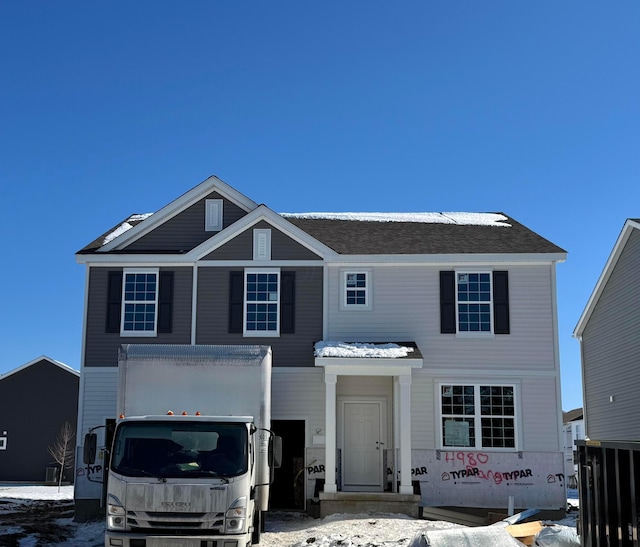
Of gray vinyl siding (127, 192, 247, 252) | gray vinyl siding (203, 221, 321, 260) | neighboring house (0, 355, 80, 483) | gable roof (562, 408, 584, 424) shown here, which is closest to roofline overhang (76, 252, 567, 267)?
gray vinyl siding (203, 221, 321, 260)

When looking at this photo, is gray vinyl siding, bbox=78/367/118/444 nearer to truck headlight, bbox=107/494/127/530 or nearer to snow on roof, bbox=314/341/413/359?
snow on roof, bbox=314/341/413/359

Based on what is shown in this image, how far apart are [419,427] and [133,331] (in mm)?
7232

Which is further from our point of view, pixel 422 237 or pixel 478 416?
pixel 422 237

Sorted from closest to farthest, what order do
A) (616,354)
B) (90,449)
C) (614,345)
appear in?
(90,449) < (616,354) < (614,345)

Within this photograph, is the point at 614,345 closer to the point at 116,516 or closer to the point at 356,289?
the point at 356,289

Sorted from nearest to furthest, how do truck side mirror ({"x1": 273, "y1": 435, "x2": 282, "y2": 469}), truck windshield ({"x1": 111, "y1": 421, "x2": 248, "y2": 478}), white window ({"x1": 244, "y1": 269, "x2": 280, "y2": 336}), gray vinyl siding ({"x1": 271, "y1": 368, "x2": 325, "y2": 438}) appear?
1. truck windshield ({"x1": 111, "y1": 421, "x2": 248, "y2": 478})
2. truck side mirror ({"x1": 273, "y1": 435, "x2": 282, "y2": 469})
3. gray vinyl siding ({"x1": 271, "y1": 368, "x2": 325, "y2": 438})
4. white window ({"x1": 244, "y1": 269, "x2": 280, "y2": 336})

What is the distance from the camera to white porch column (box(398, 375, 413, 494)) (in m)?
18.1

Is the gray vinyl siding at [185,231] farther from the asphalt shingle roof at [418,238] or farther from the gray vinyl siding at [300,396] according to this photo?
the gray vinyl siding at [300,396]

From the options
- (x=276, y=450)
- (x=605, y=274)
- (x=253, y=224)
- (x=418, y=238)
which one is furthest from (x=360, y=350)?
(x=605, y=274)

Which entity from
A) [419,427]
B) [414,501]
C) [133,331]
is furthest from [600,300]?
[133,331]

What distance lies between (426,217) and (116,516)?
14.1 m

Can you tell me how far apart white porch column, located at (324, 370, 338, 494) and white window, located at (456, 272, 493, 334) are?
Answer: 358 cm

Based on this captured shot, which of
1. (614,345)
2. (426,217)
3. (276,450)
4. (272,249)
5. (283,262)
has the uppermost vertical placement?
(426,217)

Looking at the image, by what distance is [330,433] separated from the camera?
18.3 metres
